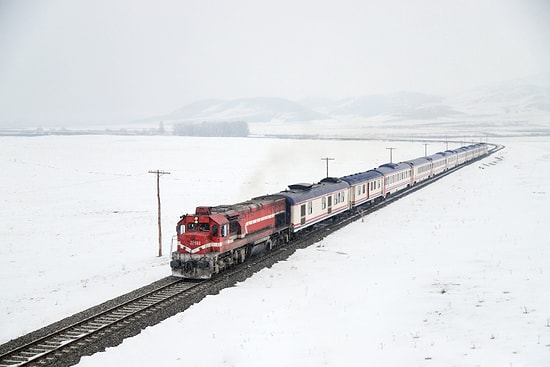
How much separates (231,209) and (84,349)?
1232 centimetres

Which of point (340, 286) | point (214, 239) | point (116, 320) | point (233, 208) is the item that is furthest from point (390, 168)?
point (116, 320)

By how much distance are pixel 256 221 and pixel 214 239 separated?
458cm

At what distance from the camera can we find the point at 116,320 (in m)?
20.2

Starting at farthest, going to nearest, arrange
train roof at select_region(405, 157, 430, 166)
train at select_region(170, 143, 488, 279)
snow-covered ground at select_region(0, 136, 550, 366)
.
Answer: train roof at select_region(405, 157, 430, 166), train at select_region(170, 143, 488, 279), snow-covered ground at select_region(0, 136, 550, 366)

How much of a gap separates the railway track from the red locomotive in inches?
→ 26.9

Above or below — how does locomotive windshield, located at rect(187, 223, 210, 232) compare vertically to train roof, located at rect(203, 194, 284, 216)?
below

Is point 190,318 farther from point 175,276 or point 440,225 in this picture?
point 440,225

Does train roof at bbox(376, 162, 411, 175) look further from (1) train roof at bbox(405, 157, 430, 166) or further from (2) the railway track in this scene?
(2) the railway track

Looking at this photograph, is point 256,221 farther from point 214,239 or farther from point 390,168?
point 390,168

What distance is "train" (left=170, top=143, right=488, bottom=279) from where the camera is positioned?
84.9ft

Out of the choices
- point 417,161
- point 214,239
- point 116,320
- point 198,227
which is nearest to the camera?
point 116,320

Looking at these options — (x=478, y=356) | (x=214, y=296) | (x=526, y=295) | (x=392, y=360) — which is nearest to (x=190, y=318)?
(x=214, y=296)

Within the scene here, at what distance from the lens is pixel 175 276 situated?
89.6ft

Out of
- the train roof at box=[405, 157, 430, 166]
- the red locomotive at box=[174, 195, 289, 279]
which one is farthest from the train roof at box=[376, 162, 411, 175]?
the red locomotive at box=[174, 195, 289, 279]
